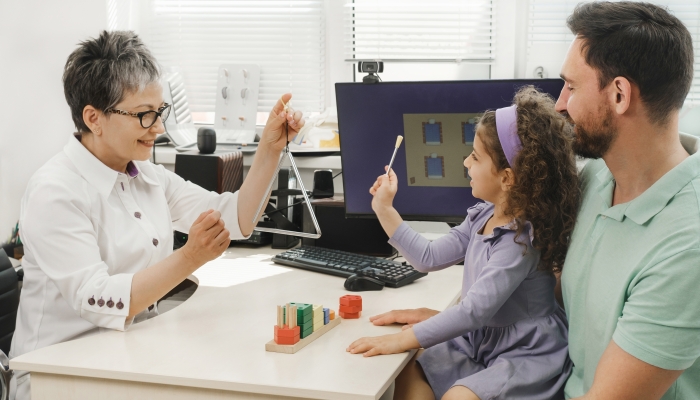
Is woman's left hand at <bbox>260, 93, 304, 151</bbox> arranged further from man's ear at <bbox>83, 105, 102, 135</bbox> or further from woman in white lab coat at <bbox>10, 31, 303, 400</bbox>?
man's ear at <bbox>83, 105, 102, 135</bbox>

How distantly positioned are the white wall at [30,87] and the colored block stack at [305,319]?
1.57 metres

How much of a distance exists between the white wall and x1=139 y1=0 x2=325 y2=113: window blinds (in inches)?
22.0

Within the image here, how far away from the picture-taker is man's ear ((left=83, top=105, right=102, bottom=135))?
1.66m

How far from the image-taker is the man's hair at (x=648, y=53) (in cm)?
121

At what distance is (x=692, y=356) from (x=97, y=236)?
1.22m

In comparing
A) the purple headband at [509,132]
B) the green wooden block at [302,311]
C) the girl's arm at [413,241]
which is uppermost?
the purple headband at [509,132]

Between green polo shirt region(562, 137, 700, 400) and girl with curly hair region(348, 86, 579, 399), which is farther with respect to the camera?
girl with curly hair region(348, 86, 579, 399)

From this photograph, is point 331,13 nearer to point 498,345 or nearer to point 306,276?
point 306,276

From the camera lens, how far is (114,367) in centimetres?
130

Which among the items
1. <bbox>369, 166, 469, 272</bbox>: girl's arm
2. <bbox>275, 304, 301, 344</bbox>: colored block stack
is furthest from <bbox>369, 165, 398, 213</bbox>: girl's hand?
<bbox>275, 304, 301, 344</bbox>: colored block stack

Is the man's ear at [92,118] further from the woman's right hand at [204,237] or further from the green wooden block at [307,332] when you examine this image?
the green wooden block at [307,332]

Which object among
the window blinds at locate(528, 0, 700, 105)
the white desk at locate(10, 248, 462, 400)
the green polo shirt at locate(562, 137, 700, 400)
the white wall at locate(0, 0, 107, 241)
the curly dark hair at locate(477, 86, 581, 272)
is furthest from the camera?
the window blinds at locate(528, 0, 700, 105)

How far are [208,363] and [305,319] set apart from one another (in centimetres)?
21

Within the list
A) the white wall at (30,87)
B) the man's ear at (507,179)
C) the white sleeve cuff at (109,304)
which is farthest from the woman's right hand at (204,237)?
the white wall at (30,87)
